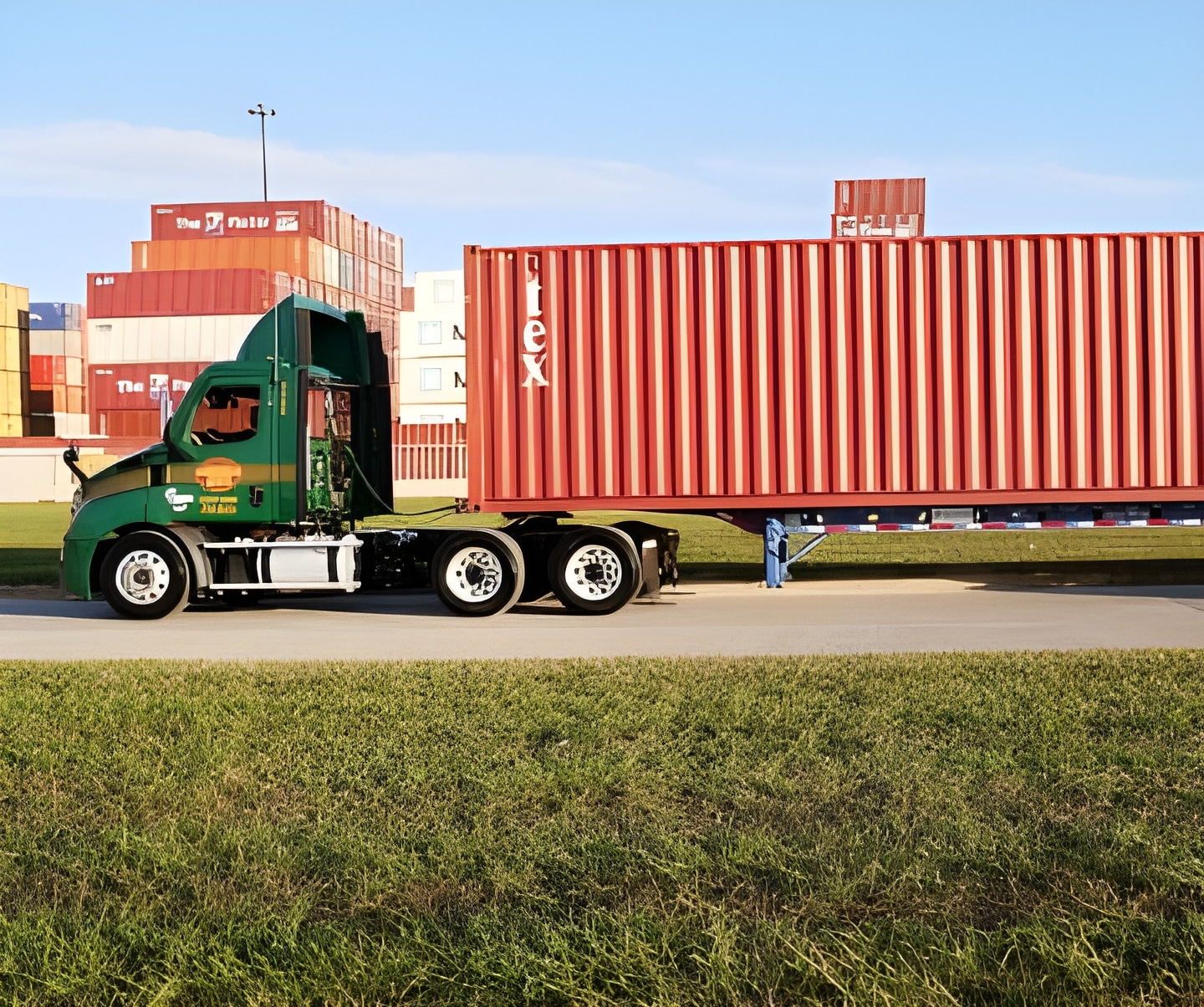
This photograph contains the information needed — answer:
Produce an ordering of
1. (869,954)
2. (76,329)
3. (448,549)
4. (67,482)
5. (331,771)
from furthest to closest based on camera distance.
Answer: (76,329), (67,482), (448,549), (331,771), (869,954)

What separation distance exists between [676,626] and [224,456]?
15.9ft

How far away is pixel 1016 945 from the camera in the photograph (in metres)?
3.70

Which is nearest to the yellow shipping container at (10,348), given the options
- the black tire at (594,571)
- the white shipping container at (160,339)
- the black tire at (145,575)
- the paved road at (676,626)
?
the white shipping container at (160,339)

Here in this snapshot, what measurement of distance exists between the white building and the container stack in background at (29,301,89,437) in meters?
18.2

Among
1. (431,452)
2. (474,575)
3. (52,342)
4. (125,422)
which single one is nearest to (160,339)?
(125,422)

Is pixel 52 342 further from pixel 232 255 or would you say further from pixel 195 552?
pixel 195 552

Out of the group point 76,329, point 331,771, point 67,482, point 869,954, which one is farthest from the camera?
point 76,329

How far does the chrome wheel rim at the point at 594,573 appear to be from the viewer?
13.5 m

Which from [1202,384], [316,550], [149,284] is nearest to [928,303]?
[1202,384]

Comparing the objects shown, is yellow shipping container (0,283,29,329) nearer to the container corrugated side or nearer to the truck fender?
the container corrugated side

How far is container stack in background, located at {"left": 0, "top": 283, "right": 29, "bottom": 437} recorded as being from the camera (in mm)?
73688

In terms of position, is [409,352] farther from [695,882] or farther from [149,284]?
[695,882]

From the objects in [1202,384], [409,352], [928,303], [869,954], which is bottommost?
[869,954]

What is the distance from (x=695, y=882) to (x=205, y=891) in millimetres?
1533
